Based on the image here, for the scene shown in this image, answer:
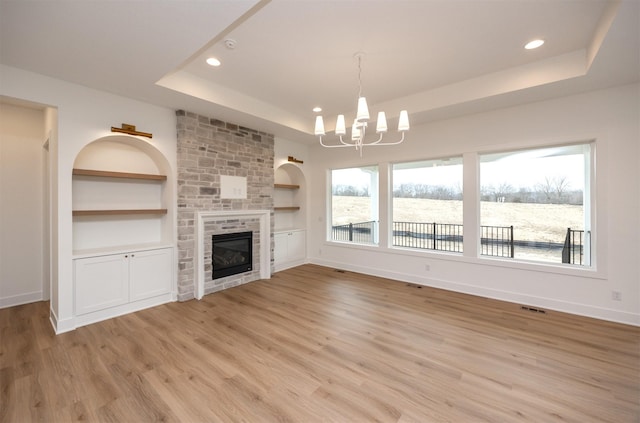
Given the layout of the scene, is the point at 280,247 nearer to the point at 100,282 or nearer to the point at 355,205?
the point at 355,205

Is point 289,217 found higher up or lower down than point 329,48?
lower down

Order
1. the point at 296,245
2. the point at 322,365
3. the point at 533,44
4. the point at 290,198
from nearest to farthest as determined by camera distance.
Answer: the point at 322,365 < the point at 533,44 < the point at 296,245 < the point at 290,198

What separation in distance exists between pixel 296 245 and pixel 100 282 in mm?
3710

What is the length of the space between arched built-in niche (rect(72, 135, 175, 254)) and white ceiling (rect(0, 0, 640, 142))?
0.88 meters

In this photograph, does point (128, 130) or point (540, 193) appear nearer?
point (128, 130)

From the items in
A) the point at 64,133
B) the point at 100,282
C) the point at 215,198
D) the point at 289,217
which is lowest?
the point at 100,282

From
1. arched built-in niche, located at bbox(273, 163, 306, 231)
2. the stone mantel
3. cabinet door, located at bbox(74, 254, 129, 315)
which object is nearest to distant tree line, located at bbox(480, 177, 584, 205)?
arched built-in niche, located at bbox(273, 163, 306, 231)

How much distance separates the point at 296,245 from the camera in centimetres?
629

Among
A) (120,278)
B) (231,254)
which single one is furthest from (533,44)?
(120,278)

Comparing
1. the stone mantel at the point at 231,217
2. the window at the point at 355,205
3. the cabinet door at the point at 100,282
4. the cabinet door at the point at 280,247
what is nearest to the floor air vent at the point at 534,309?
the window at the point at 355,205

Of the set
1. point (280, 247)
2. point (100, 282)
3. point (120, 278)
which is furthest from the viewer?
point (280, 247)

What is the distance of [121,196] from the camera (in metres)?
3.91

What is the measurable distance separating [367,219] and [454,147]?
2277 mm

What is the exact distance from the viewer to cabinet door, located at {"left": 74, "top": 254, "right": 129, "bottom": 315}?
3.19 meters
